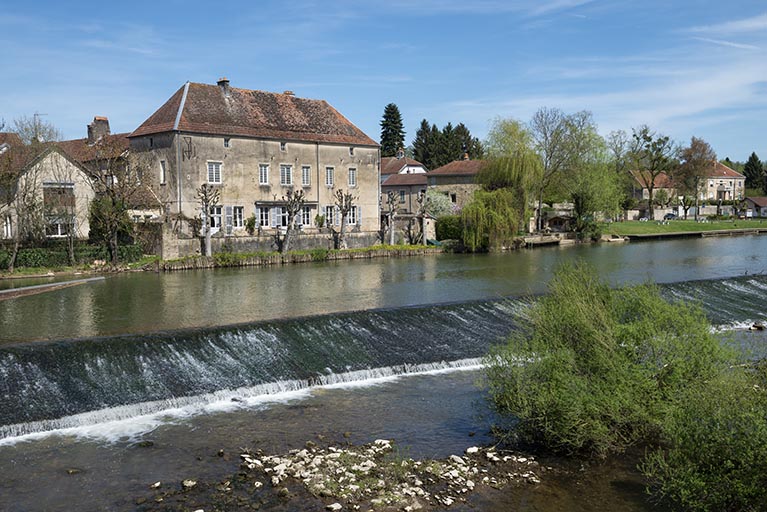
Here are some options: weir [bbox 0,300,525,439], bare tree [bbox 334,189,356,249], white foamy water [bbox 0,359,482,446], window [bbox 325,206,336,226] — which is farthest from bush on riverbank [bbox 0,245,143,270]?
white foamy water [bbox 0,359,482,446]

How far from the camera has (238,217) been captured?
37312mm

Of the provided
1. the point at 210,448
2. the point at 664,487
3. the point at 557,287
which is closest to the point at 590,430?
the point at 664,487

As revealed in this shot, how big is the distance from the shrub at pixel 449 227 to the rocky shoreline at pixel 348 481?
32.0 metres

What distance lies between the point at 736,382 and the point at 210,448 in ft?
22.8

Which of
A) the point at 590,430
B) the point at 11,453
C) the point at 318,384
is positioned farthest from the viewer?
the point at 318,384

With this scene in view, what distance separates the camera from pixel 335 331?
1539 cm

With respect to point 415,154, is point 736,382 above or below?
below

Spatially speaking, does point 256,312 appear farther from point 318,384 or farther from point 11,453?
point 11,453

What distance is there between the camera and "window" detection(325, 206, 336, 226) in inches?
1617

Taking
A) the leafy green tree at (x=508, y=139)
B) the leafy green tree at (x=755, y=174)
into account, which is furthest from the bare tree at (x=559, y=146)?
the leafy green tree at (x=755, y=174)

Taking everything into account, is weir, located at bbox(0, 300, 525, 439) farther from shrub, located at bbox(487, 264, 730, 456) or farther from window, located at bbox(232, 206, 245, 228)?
window, located at bbox(232, 206, 245, 228)

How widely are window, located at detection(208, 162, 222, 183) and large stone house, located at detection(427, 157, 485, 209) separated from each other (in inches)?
937

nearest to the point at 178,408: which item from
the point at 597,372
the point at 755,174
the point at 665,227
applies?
the point at 597,372

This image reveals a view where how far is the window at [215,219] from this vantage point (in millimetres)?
35875
